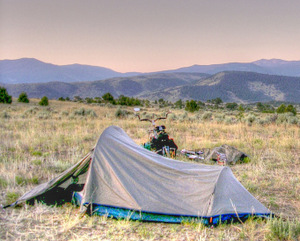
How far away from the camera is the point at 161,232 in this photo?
11.8ft

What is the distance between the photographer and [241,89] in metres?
119

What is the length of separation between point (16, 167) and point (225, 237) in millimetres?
4600

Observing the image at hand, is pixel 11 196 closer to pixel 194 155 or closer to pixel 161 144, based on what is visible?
pixel 161 144

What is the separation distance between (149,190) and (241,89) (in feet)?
400

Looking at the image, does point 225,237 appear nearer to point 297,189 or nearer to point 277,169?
point 297,189

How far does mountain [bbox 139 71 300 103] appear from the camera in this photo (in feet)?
359

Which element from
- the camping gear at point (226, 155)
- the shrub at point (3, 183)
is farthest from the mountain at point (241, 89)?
the shrub at point (3, 183)

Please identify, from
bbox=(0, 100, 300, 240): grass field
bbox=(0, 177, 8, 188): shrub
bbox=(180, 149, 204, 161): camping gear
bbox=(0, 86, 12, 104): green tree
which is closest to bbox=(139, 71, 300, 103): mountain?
bbox=(0, 86, 12, 104): green tree

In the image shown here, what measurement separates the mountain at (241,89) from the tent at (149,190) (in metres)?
99.9

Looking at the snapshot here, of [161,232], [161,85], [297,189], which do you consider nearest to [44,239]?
[161,232]

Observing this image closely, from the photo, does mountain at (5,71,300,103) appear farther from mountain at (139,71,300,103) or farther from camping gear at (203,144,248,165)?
camping gear at (203,144,248,165)

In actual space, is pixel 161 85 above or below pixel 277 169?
above

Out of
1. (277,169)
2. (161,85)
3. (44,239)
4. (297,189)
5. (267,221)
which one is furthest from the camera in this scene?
(161,85)

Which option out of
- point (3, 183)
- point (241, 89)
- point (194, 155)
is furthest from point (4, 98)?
point (241, 89)
